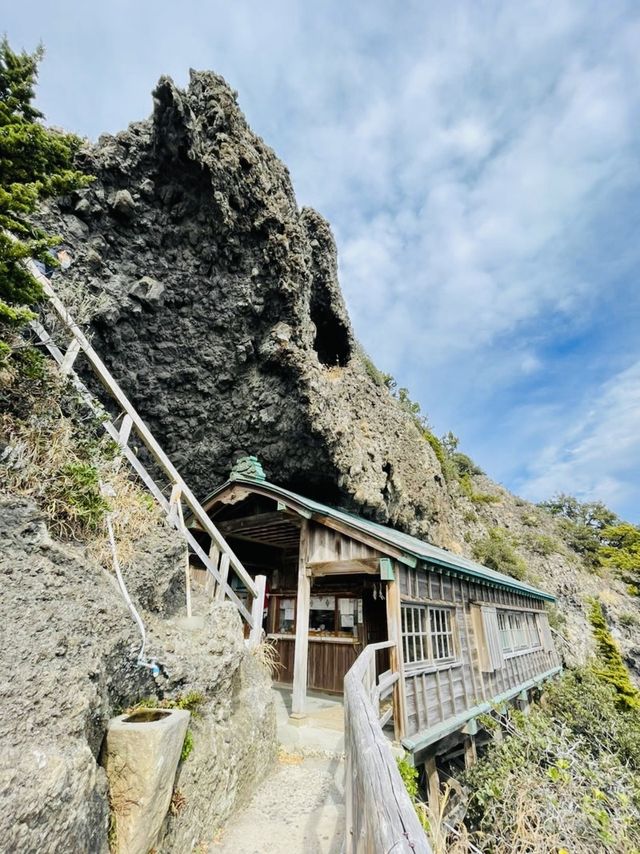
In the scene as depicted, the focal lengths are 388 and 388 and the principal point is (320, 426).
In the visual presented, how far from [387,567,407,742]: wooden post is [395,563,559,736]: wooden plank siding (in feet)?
0.61

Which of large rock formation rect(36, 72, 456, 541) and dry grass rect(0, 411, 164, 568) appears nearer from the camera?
dry grass rect(0, 411, 164, 568)

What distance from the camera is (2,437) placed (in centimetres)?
416

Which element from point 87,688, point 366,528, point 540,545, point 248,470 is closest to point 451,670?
point 366,528

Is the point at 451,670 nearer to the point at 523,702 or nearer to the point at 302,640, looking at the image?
the point at 302,640

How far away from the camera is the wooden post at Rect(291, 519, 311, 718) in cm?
732

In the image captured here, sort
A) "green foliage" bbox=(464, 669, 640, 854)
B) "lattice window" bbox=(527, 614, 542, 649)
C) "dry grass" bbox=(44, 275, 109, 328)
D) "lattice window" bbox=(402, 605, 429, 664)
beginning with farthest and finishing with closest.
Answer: "lattice window" bbox=(527, 614, 542, 649), "lattice window" bbox=(402, 605, 429, 664), "dry grass" bbox=(44, 275, 109, 328), "green foliage" bbox=(464, 669, 640, 854)

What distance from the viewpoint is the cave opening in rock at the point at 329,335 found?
15453mm

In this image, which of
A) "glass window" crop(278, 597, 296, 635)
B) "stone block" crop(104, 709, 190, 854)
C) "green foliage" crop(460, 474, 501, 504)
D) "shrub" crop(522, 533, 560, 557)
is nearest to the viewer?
"stone block" crop(104, 709, 190, 854)

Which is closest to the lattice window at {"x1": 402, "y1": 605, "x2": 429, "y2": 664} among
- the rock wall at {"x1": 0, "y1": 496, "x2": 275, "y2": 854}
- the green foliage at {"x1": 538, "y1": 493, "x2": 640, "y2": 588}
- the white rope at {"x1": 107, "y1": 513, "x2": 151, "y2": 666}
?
the rock wall at {"x1": 0, "y1": 496, "x2": 275, "y2": 854}

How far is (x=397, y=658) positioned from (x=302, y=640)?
6.91 ft

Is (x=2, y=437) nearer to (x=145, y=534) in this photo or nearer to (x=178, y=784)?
(x=145, y=534)

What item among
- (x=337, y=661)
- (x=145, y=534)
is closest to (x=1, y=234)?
(x=145, y=534)

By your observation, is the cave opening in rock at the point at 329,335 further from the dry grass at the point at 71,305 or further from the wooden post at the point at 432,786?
the wooden post at the point at 432,786

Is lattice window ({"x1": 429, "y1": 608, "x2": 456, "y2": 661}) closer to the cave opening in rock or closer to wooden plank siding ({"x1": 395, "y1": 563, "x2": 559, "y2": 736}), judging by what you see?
wooden plank siding ({"x1": 395, "y1": 563, "x2": 559, "y2": 736})
